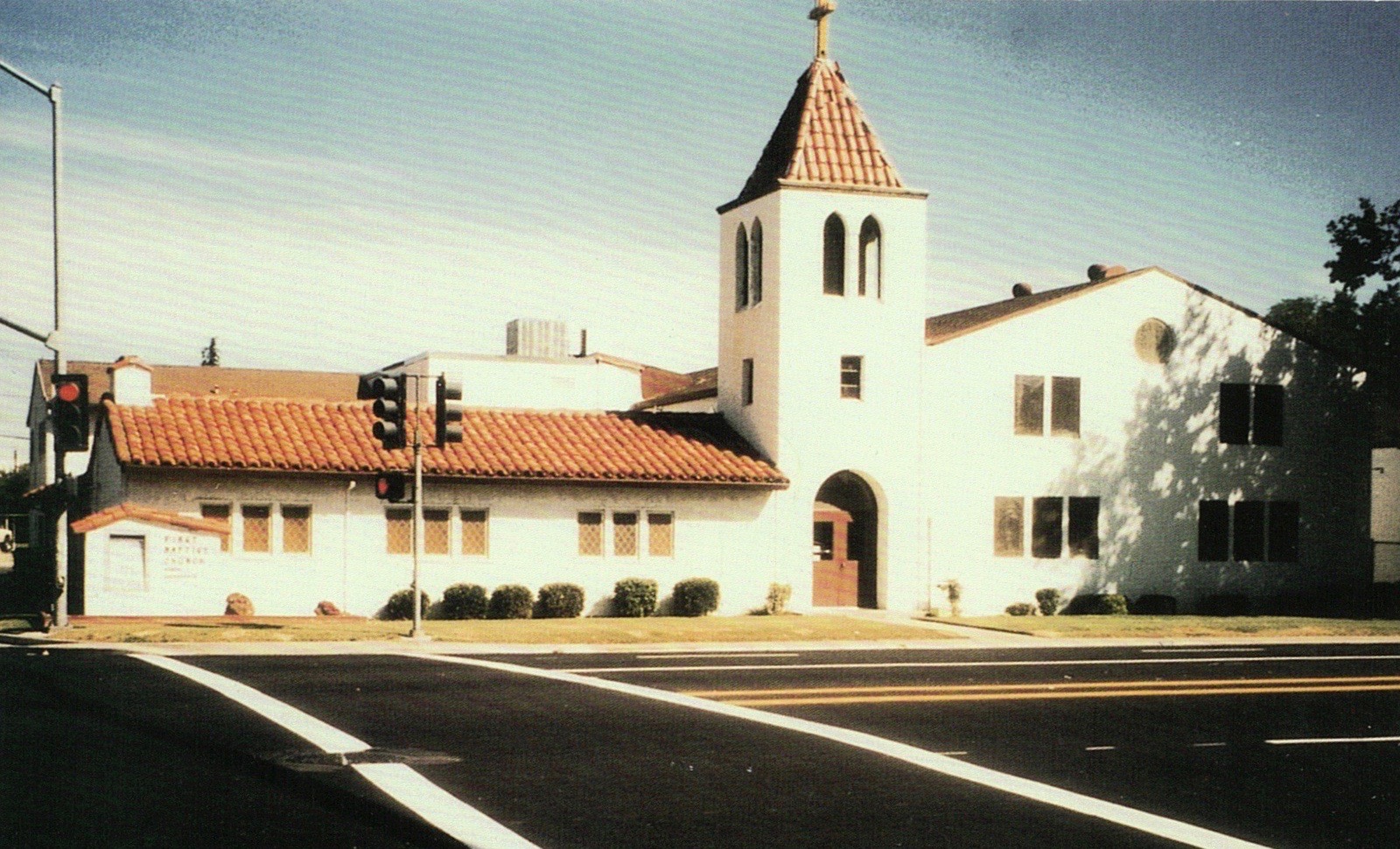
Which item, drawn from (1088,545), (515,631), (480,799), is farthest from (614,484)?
(480,799)

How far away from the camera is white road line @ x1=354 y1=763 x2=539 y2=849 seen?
9.55 meters

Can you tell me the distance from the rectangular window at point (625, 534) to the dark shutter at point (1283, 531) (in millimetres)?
15805

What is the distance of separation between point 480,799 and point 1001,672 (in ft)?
38.3

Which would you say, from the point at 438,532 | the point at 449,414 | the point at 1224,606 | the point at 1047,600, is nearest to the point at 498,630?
the point at 449,414

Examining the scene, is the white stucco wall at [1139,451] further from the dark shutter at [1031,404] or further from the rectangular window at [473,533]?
the rectangular window at [473,533]

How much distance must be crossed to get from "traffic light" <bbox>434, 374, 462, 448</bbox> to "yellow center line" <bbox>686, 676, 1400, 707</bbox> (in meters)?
8.36

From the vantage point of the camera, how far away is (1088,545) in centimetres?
3806

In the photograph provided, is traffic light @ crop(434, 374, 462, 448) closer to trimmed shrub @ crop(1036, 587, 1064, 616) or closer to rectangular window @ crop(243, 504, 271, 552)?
rectangular window @ crop(243, 504, 271, 552)

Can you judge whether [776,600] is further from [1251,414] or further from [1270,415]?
[1270,415]

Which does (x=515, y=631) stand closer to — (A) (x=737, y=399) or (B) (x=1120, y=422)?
(A) (x=737, y=399)

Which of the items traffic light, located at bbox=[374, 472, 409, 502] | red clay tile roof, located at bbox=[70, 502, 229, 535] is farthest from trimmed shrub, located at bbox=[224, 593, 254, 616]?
traffic light, located at bbox=[374, 472, 409, 502]

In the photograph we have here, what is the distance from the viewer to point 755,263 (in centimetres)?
3728

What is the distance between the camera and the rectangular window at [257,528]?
31.6 metres

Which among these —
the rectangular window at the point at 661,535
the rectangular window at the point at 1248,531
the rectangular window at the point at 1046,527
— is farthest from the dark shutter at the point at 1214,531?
the rectangular window at the point at 661,535
